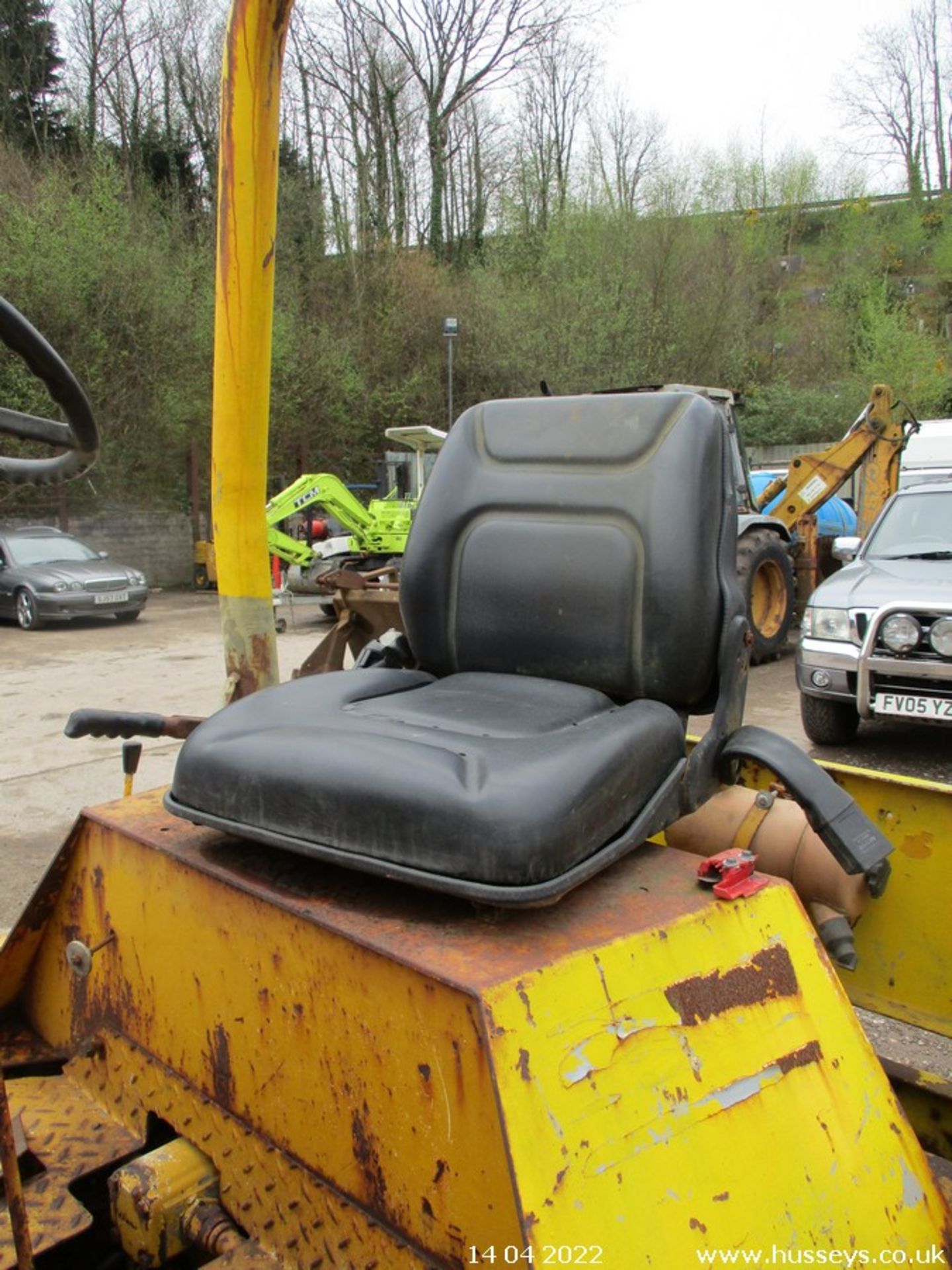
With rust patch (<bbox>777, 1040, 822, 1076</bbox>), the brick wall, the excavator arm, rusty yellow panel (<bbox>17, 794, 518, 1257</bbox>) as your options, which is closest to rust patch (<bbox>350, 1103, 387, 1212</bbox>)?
rusty yellow panel (<bbox>17, 794, 518, 1257</bbox>)

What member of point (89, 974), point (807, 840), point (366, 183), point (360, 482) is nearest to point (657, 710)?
point (807, 840)

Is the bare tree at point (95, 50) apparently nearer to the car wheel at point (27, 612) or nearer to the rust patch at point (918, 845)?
the car wheel at point (27, 612)

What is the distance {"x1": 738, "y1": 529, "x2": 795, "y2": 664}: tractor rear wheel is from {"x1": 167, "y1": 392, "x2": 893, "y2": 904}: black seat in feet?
21.6

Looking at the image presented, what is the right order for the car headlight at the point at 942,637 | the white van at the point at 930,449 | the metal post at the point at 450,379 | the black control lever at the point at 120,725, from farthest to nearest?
the metal post at the point at 450,379 < the white van at the point at 930,449 < the car headlight at the point at 942,637 < the black control lever at the point at 120,725

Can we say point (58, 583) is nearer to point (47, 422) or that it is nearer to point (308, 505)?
point (308, 505)

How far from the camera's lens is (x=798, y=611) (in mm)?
9781

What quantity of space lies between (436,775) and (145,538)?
16413 millimetres

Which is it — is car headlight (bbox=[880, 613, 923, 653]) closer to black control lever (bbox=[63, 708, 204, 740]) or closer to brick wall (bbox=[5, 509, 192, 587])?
black control lever (bbox=[63, 708, 204, 740])

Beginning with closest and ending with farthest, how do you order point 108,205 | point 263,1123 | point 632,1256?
point 632,1256
point 263,1123
point 108,205

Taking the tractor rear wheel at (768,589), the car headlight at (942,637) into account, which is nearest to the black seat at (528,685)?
the car headlight at (942,637)

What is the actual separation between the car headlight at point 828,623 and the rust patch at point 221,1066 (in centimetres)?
440

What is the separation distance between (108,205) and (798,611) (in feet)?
41.2

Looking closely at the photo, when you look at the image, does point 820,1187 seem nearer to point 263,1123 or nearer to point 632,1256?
point 632,1256

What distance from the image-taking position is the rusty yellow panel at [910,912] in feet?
6.93
